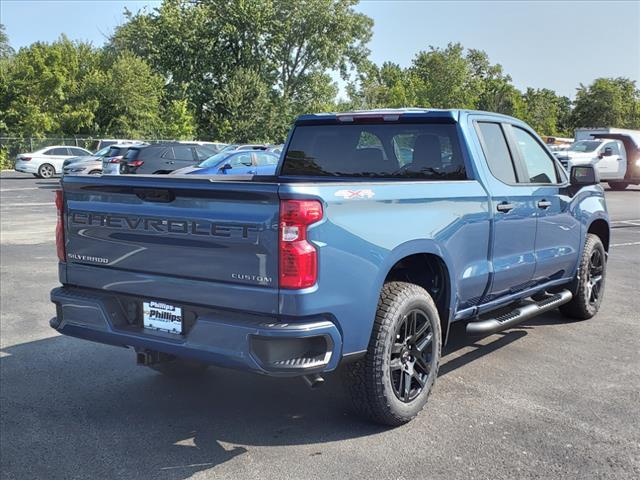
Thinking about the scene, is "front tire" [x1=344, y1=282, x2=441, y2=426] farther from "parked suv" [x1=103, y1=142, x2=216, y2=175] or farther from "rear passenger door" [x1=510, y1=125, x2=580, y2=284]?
"parked suv" [x1=103, y1=142, x2=216, y2=175]

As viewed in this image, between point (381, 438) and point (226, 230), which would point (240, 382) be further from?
point (226, 230)

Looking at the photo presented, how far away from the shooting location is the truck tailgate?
10.9 ft

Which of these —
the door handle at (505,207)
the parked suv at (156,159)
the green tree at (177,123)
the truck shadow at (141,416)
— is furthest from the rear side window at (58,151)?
the door handle at (505,207)

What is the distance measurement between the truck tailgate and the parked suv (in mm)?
16387

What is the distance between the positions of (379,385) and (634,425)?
1652 mm

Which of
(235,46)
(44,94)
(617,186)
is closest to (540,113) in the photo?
(235,46)

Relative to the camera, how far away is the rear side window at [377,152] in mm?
4902

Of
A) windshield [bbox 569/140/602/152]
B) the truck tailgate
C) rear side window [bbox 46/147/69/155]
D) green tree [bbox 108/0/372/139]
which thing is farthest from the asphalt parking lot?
green tree [bbox 108/0/372/139]

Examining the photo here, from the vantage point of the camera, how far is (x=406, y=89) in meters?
63.8

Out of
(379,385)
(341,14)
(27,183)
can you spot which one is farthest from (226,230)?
(341,14)

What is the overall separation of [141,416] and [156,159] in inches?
676

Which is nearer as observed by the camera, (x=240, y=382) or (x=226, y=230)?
(x=226, y=230)

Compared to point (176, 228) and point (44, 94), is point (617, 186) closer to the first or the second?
point (176, 228)

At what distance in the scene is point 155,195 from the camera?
3.70 metres
